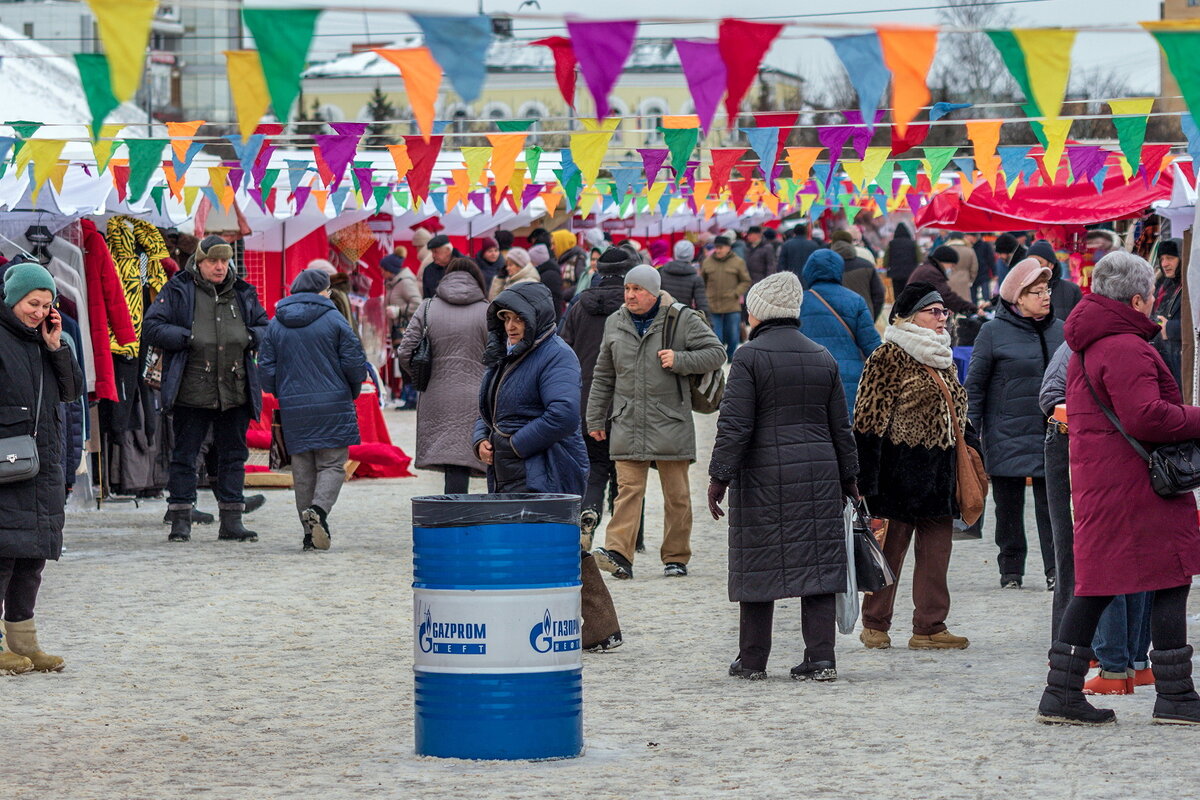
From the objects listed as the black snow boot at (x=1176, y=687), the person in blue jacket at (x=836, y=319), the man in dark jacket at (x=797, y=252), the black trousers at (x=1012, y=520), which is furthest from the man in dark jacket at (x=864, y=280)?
the black snow boot at (x=1176, y=687)

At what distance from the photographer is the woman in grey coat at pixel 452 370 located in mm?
11789

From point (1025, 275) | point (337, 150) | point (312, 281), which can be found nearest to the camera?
point (1025, 275)

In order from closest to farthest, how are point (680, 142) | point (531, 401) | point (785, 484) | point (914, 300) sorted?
point (785, 484)
point (914, 300)
point (531, 401)
point (680, 142)

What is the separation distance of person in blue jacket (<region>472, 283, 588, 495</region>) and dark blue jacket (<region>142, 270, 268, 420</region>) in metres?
3.92

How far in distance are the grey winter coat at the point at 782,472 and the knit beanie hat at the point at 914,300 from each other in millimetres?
922

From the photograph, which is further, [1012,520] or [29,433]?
[1012,520]

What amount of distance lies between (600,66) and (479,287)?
19.2 ft

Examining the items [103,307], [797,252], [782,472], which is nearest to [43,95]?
[103,307]

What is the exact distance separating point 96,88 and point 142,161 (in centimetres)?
707

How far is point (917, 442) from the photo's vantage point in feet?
28.6

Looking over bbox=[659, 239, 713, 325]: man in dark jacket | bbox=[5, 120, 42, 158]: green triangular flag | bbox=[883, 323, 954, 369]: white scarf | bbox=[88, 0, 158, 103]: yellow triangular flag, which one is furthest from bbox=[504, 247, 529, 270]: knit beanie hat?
bbox=[88, 0, 158, 103]: yellow triangular flag

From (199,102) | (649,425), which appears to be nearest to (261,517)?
(649,425)

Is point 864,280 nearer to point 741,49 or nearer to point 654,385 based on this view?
point 654,385

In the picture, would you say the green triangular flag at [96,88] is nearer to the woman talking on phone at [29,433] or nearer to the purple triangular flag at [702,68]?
the woman talking on phone at [29,433]
